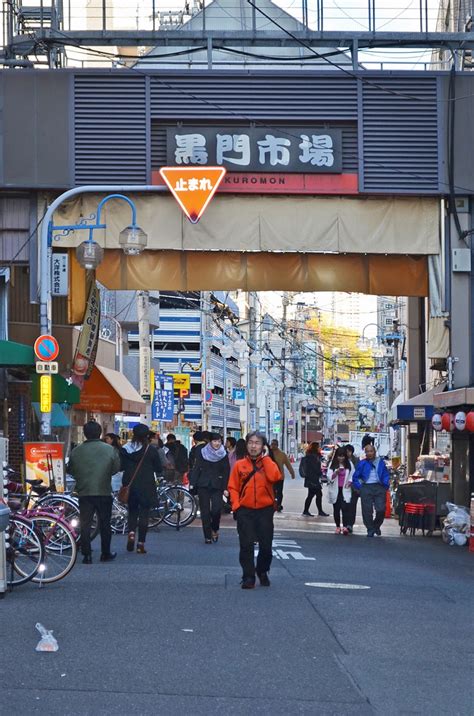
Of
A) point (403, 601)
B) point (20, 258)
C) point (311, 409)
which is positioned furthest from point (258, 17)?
point (311, 409)

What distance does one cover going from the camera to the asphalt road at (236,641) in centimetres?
765

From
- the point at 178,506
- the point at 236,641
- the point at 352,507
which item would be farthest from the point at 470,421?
the point at 236,641

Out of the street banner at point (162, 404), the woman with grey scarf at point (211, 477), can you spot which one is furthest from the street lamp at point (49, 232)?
the street banner at point (162, 404)

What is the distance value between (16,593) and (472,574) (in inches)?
267

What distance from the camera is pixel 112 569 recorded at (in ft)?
49.2

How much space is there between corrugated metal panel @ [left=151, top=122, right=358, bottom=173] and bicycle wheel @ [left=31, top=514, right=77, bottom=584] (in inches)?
459

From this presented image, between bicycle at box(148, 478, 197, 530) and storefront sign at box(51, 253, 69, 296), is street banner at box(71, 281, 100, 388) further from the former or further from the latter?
bicycle at box(148, 478, 197, 530)

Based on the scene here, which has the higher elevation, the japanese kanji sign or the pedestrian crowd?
the japanese kanji sign

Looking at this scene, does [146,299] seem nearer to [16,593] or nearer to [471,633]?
[16,593]

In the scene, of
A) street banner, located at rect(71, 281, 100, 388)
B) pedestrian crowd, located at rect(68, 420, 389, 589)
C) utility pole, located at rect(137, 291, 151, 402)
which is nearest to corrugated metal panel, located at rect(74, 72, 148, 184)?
street banner, located at rect(71, 281, 100, 388)

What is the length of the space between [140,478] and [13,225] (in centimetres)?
854

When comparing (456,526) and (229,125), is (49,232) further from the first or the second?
(456,526)

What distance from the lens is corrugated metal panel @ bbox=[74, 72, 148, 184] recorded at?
23.8 meters

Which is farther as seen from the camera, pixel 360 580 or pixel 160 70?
pixel 160 70
